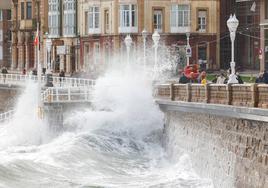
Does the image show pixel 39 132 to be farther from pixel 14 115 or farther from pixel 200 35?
pixel 200 35

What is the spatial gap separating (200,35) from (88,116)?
3046 cm

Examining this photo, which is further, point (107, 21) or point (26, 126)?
point (107, 21)

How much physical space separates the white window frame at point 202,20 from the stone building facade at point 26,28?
1908 cm

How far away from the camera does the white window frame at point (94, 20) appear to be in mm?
74562

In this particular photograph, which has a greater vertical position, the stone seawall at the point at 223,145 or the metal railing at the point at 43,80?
the metal railing at the point at 43,80

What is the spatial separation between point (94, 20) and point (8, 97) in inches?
459

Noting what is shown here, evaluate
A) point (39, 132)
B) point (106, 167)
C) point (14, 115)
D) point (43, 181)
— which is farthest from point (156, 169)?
point (14, 115)

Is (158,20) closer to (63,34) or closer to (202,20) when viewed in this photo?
(202,20)

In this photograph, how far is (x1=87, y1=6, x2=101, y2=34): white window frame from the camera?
245 feet

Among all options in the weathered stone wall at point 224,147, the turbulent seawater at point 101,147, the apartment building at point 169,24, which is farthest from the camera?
the apartment building at point 169,24

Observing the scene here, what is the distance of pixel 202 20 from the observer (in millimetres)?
72562

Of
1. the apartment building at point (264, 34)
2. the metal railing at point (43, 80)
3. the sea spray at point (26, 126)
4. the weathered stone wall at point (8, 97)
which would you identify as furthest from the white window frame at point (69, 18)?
the sea spray at point (26, 126)

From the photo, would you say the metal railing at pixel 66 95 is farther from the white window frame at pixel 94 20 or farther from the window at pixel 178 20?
the white window frame at pixel 94 20

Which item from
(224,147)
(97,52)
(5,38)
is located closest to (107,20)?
(97,52)
